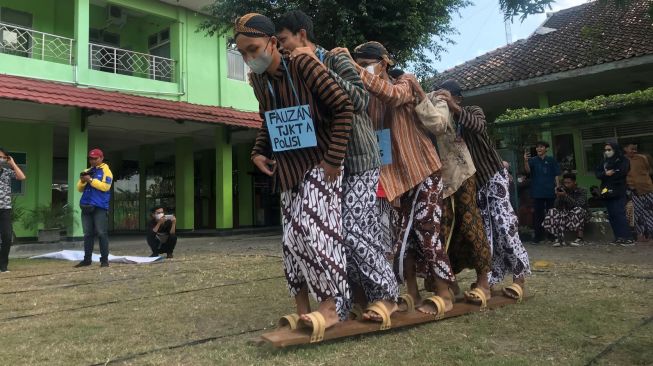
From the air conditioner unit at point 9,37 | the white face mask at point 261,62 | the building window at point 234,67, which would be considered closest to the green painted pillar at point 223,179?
the building window at point 234,67

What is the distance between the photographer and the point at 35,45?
11727mm

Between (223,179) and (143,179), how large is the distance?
→ 4599 millimetres

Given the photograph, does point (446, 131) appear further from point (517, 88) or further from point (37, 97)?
point (517, 88)

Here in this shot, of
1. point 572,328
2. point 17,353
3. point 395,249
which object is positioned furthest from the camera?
point 395,249

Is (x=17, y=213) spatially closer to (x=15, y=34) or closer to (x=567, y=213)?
(x=15, y=34)

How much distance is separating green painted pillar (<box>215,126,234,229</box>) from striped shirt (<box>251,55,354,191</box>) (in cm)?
1082

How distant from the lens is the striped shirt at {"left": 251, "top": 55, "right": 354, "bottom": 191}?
8.32 feet

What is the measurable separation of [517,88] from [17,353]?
12747 millimetres

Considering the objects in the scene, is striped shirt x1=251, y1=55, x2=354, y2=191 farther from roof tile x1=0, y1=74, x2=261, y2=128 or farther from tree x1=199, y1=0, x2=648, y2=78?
roof tile x1=0, y1=74, x2=261, y2=128

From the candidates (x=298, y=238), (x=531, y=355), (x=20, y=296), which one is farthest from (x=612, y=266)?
(x=20, y=296)

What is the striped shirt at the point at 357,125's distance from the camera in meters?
2.69

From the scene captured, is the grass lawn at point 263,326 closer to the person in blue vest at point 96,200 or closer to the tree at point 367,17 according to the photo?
the person in blue vest at point 96,200

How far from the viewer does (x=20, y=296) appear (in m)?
4.39

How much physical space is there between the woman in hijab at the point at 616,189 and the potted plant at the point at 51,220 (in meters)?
10.1
